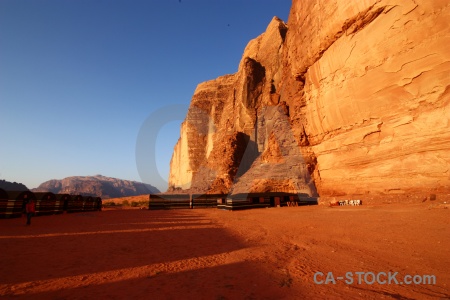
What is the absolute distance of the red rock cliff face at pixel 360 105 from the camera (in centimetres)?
1524

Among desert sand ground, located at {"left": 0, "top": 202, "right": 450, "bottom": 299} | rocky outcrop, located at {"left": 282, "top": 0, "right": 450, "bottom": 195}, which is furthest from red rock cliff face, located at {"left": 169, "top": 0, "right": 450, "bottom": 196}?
desert sand ground, located at {"left": 0, "top": 202, "right": 450, "bottom": 299}

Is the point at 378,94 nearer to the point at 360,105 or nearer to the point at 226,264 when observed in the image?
the point at 360,105

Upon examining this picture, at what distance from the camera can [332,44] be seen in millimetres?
23641

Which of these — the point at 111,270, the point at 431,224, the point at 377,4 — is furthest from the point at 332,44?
the point at 111,270

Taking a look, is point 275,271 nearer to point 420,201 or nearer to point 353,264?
point 353,264

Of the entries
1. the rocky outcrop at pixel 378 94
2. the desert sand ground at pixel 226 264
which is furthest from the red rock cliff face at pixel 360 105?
the desert sand ground at pixel 226 264

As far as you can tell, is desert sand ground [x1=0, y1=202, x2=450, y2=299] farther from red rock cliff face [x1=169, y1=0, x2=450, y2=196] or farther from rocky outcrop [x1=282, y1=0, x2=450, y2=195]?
red rock cliff face [x1=169, y1=0, x2=450, y2=196]

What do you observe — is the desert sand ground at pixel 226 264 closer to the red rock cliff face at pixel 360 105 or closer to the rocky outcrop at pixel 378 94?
the rocky outcrop at pixel 378 94

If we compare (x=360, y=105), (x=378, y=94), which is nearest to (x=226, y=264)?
(x=378, y=94)

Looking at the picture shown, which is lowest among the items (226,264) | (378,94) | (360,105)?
(226,264)

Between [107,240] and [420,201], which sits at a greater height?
[420,201]

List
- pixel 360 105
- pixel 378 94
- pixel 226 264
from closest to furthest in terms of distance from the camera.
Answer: pixel 226 264
pixel 378 94
pixel 360 105

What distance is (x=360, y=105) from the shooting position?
20.2 m

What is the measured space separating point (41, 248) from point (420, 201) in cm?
1939
